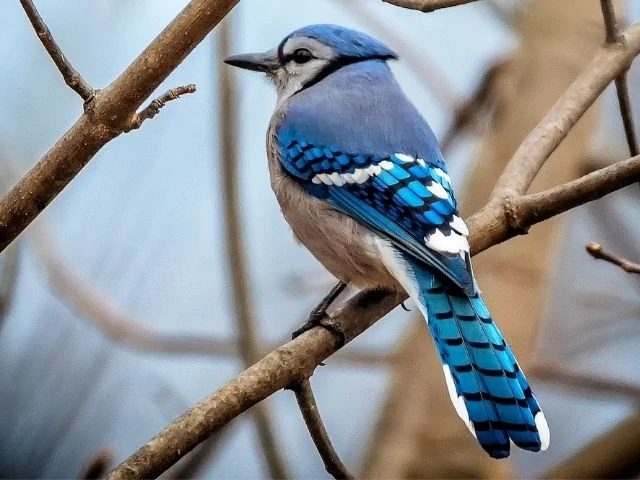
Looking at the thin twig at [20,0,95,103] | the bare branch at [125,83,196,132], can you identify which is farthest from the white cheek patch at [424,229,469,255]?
the thin twig at [20,0,95,103]

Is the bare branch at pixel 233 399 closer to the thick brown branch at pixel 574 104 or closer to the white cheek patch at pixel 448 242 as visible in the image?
the white cheek patch at pixel 448 242

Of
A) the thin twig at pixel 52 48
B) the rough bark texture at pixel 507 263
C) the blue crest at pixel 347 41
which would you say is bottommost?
the rough bark texture at pixel 507 263

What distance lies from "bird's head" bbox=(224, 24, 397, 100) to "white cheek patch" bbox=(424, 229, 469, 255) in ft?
1.98

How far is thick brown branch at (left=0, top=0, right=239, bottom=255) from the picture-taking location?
46.5 inches

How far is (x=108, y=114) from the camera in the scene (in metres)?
1.19

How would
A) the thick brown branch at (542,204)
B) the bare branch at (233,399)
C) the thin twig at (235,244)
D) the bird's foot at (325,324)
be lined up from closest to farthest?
the bare branch at (233,399) → the thick brown branch at (542,204) → the bird's foot at (325,324) → the thin twig at (235,244)

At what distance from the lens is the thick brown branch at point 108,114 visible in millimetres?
1182

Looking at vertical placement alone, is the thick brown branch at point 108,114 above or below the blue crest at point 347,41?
above

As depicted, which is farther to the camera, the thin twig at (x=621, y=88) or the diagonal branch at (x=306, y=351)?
the thin twig at (x=621, y=88)

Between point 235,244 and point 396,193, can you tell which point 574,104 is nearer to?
point 396,193

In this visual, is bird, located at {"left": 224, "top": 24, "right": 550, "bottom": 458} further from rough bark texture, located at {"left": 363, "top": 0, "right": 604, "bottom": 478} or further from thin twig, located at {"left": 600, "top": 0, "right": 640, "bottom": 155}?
rough bark texture, located at {"left": 363, "top": 0, "right": 604, "bottom": 478}

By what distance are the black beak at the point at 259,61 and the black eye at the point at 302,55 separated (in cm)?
4

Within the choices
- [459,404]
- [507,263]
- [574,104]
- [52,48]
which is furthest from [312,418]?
[507,263]

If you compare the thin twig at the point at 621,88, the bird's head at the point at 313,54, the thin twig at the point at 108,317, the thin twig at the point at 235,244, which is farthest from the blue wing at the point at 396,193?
the thin twig at the point at 108,317
